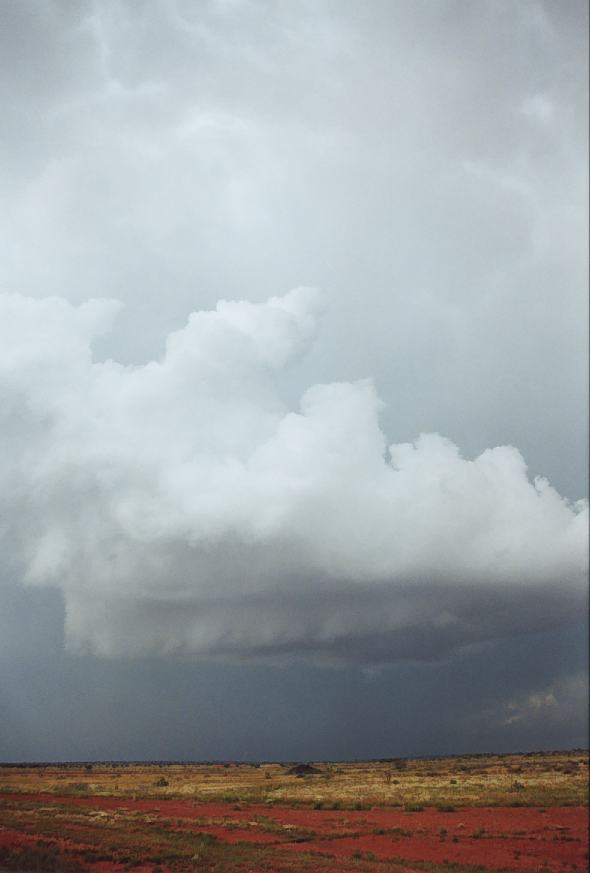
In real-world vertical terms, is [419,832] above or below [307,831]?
above

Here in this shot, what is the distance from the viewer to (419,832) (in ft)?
93.2

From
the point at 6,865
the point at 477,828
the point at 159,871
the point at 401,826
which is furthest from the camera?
the point at 401,826

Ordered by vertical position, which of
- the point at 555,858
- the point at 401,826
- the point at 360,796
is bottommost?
the point at 360,796

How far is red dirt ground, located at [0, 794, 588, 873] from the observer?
2274 centimetres

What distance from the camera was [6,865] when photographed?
22.8 meters

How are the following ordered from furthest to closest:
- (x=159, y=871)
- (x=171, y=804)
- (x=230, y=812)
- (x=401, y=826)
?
1. (x=171, y=804)
2. (x=230, y=812)
3. (x=401, y=826)
4. (x=159, y=871)

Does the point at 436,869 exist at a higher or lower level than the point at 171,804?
higher

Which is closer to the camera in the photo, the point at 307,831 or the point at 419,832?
the point at 419,832

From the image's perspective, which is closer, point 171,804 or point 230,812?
point 230,812

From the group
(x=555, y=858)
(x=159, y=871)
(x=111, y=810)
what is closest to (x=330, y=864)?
(x=159, y=871)

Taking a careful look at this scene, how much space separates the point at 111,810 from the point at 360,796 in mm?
17099

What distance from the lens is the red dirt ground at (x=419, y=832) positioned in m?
22.7

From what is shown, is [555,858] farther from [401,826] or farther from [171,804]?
[171,804]

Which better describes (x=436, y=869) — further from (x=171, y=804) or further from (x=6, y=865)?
(x=171, y=804)
